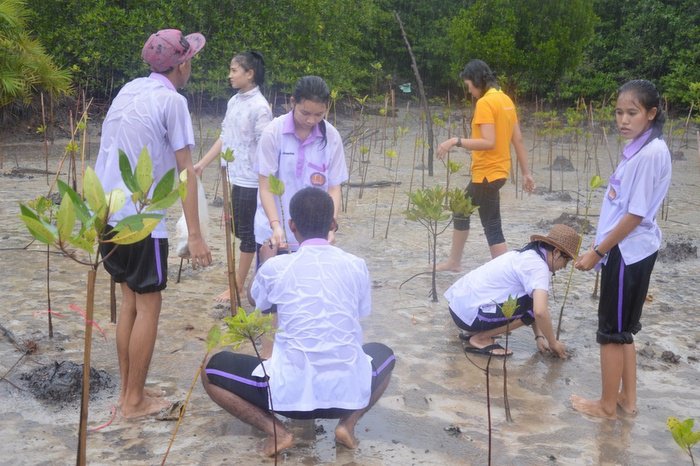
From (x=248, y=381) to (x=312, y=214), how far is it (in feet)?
2.32

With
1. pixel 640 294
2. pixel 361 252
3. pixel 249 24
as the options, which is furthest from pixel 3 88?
pixel 640 294

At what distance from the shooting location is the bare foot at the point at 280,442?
3137 millimetres

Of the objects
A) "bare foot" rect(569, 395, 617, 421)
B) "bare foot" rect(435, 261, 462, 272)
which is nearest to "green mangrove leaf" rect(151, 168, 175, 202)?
"bare foot" rect(569, 395, 617, 421)

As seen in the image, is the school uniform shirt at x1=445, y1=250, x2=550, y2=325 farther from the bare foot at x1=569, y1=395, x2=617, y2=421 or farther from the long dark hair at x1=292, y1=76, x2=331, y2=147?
the long dark hair at x1=292, y1=76, x2=331, y2=147

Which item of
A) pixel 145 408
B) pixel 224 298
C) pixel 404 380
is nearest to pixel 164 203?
pixel 145 408

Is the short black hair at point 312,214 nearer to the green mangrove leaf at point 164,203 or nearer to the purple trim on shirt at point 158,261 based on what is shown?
the purple trim on shirt at point 158,261

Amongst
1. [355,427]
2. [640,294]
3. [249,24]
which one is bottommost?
[355,427]

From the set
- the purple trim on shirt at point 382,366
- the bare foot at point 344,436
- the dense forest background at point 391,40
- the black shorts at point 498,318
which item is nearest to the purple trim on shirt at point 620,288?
the black shorts at point 498,318

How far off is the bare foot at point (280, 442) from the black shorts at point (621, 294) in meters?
1.45

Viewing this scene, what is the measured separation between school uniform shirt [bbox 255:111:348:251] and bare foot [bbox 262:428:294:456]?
1.18 meters

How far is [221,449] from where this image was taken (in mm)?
3215

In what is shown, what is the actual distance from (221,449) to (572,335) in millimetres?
2440

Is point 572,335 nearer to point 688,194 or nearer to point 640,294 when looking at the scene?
point 640,294

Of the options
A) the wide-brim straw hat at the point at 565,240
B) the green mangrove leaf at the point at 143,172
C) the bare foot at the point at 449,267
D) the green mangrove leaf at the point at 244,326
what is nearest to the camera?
the green mangrove leaf at the point at 143,172
